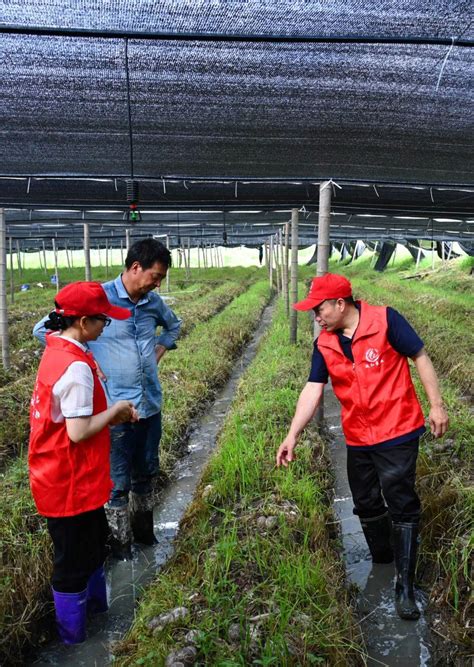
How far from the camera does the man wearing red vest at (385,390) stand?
248cm

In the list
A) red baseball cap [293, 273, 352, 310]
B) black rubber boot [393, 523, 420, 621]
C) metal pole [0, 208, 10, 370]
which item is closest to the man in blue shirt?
red baseball cap [293, 273, 352, 310]

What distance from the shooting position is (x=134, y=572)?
300cm

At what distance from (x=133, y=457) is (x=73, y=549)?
0.79 metres

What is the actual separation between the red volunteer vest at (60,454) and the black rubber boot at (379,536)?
141 cm

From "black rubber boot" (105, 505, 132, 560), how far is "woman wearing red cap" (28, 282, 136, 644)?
20.9 inches

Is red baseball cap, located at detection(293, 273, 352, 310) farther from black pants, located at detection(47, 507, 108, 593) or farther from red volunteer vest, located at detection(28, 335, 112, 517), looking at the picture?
black pants, located at detection(47, 507, 108, 593)

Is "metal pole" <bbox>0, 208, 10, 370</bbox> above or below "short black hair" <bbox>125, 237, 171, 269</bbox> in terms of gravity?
below

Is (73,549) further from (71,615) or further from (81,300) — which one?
(81,300)

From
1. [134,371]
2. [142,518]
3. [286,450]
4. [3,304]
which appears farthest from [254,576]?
[3,304]

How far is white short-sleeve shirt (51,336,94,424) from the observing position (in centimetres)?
205

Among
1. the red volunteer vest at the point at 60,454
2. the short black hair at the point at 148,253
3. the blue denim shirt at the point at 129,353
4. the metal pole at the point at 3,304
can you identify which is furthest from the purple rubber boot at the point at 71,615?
the metal pole at the point at 3,304

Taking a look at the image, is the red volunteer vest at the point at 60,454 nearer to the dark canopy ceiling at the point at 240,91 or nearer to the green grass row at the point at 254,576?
the green grass row at the point at 254,576

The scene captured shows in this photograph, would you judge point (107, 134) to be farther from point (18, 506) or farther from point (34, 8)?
point (18, 506)

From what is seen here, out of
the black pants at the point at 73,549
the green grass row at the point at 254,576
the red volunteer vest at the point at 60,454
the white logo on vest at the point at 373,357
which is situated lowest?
the green grass row at the point at 254,576
